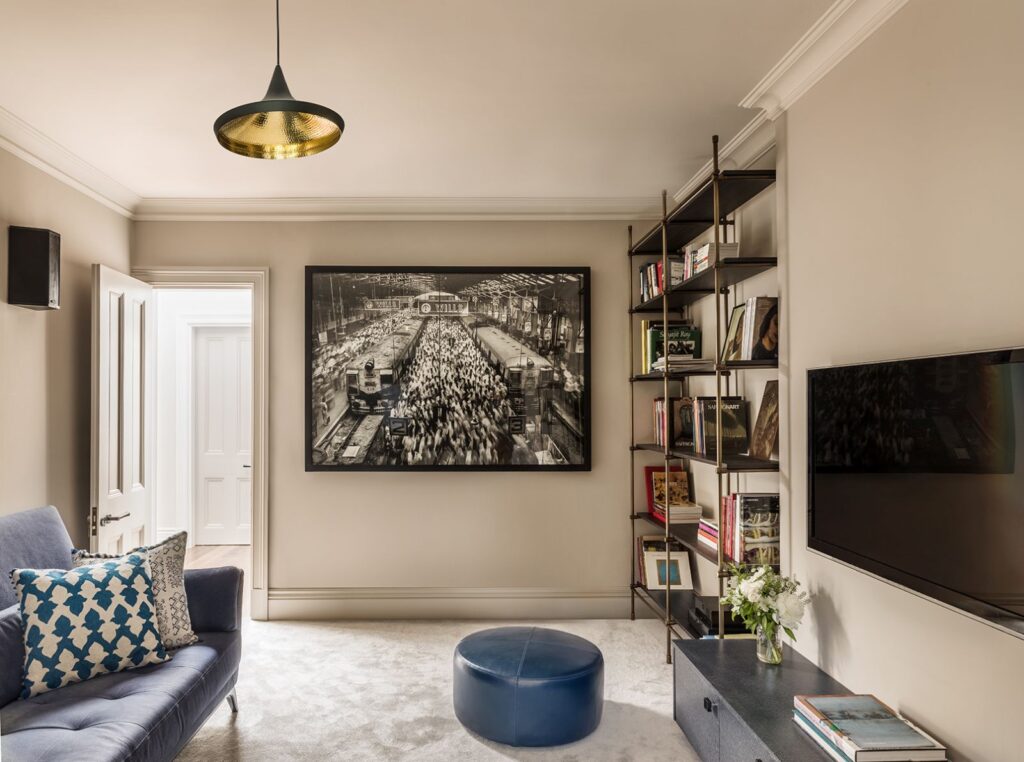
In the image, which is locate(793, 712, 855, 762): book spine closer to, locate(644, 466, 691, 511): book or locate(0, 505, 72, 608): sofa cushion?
locate(644, 466, 691, 511): book

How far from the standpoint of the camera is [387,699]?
10.2 ft

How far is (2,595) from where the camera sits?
2463 millimetres

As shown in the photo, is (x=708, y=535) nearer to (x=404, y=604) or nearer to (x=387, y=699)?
(x=387, y=699)

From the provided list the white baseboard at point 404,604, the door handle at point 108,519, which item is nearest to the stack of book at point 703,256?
the white baseboard at point 404,604

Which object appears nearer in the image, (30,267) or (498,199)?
(30,267)

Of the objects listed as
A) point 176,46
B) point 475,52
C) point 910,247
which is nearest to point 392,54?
point 475,52

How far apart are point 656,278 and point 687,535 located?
4.74 ft

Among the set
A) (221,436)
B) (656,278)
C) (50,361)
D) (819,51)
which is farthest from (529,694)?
(221,436)

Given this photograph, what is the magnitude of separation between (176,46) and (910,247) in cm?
250

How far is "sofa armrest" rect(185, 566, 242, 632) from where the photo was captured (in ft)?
9.30

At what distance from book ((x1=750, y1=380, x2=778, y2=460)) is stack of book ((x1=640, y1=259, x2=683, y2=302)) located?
0.78 m

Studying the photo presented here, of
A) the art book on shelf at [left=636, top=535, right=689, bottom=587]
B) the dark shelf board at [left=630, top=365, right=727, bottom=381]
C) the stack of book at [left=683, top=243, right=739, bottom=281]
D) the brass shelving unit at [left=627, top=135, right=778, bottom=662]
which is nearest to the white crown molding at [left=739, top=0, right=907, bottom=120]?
the brass shelving unit at [left=627, top=135, right=778, bottom=662]

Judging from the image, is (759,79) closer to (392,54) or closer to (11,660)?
(392,54)

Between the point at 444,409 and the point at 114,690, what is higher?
the point at 444,409
